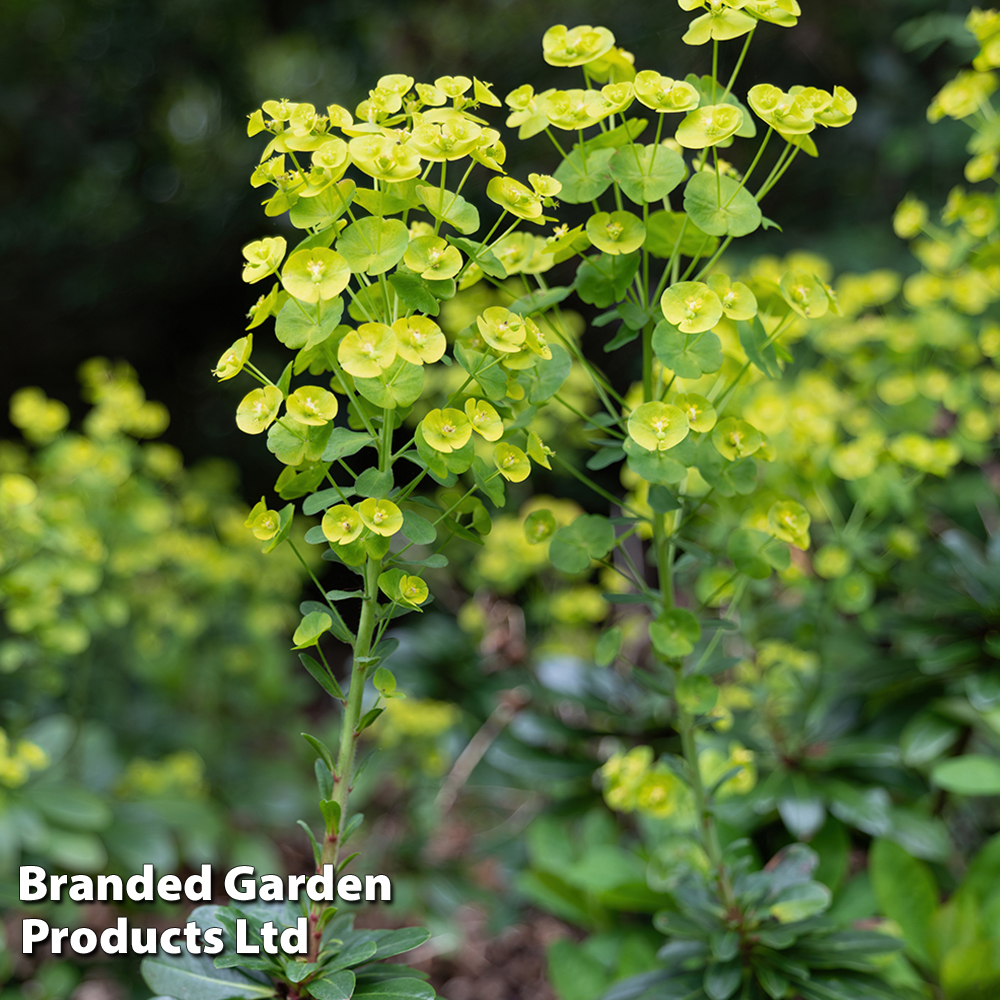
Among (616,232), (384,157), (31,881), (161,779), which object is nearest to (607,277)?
(616,232)

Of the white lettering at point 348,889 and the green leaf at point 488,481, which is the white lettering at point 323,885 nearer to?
the white lettering at point 348,889

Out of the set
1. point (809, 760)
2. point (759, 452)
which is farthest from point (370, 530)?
point (809, 760)

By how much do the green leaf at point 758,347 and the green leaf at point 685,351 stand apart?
1.9 inches

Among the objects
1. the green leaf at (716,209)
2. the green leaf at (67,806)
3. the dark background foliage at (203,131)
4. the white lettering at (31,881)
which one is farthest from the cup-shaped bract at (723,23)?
the dark background foliage at (203,131)

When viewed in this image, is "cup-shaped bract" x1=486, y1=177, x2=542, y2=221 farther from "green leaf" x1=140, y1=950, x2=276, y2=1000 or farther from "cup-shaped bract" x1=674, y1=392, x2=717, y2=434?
"green leaf" x1=140, y1=950, x2=276, y2=1000

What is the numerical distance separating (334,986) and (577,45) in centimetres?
88

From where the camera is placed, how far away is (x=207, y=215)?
2.79 meters

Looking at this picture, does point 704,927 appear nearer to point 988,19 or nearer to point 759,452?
point 759,452

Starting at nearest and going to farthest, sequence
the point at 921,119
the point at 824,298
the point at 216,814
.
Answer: the point at 824,298
the point at 216,814
the point at 921,119

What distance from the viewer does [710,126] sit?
0.73 meters

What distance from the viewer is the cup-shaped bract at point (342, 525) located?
677 millimetres

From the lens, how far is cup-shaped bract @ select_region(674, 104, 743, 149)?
728mm

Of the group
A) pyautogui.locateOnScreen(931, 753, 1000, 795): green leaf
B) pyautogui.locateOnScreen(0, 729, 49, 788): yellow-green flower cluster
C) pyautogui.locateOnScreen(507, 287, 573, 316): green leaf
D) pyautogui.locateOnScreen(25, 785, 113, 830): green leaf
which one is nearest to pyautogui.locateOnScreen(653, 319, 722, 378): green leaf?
pyautogui.locateOnScreen(507, 287, 573, 316): green leaf

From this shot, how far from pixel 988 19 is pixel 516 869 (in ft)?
5.46
